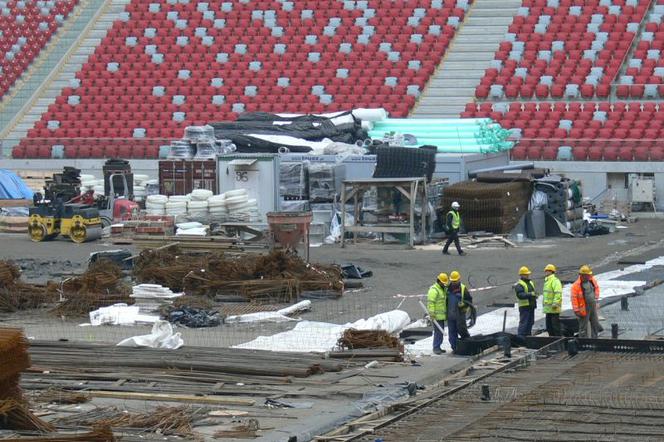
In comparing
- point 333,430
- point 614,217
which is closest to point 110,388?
point 333,430

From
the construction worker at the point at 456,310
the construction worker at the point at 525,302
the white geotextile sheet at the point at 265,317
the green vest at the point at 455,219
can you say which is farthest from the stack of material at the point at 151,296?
the green vest at the point at 455,219

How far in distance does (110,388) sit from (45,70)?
38.3 meters

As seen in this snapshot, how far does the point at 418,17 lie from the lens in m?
51.5

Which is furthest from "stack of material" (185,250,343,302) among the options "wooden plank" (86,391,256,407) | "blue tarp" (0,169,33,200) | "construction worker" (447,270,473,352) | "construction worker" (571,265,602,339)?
"blue tarp" (0,169,33,200)

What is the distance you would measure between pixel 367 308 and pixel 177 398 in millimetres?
8141

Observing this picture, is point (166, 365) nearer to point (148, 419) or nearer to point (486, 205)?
point (148, 419)

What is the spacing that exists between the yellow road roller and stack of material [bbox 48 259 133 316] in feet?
30.1

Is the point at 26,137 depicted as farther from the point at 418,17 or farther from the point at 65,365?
the point at 65,365

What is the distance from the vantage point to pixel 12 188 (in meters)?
42.8

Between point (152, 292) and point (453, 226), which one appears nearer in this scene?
point (152, 292)

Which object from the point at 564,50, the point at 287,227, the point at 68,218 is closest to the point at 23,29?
the point at 564,50

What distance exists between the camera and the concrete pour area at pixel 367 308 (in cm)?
1697

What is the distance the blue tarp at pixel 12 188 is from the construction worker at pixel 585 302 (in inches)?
986

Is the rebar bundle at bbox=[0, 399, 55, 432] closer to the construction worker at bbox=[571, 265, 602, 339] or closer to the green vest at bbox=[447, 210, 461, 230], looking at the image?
the construction worker at bbox=[571, 265, 602, 339]
